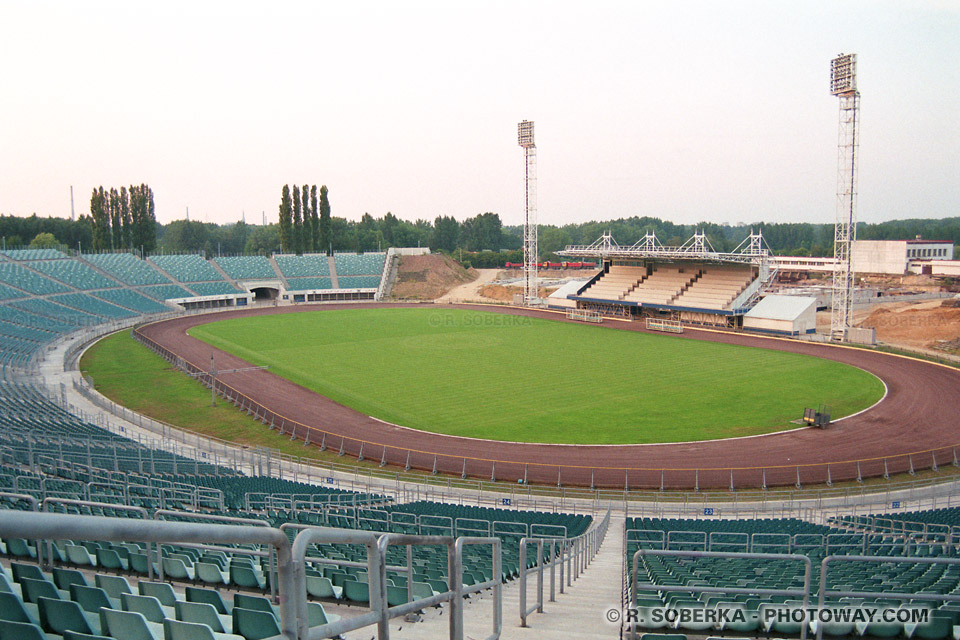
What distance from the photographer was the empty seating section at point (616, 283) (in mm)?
77750

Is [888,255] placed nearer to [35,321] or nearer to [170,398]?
[170,398]

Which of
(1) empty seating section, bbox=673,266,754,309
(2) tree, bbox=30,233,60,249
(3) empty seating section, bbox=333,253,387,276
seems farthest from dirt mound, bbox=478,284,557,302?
(2) tree, bbox=30,233,60,249

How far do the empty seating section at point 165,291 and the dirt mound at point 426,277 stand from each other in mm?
28766

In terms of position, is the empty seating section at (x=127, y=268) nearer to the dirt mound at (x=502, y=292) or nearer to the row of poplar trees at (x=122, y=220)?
the row of poplar trees at (x=122, y=220)

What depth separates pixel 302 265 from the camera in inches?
3999

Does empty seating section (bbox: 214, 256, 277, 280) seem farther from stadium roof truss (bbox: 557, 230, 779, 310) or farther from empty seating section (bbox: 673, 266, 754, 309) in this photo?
empty seating section (bbox: 673, 266, 754, 309)

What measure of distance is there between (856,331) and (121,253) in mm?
89411

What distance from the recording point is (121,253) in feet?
301

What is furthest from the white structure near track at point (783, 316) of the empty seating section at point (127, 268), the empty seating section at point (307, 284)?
the empty seating section at point (127, 268)

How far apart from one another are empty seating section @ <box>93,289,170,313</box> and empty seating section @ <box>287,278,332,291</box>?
67.5 ft

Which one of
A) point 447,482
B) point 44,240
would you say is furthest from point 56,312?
point 44,240

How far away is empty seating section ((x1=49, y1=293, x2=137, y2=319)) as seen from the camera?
68.7 m

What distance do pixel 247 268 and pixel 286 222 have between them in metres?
11.9

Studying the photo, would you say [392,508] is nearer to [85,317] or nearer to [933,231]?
[85,317]
